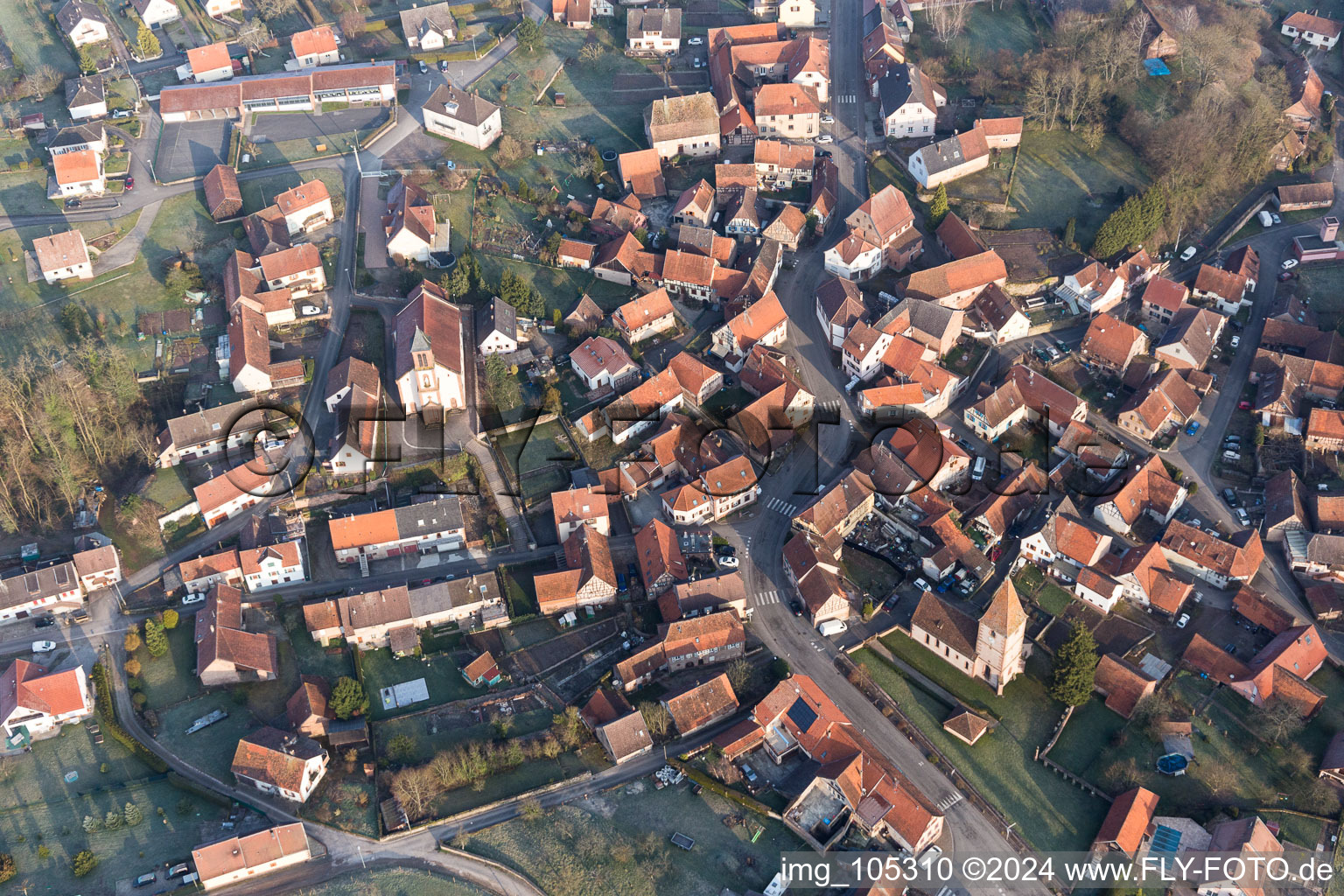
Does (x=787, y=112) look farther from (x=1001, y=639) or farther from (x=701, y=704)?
(x=701, y=704)

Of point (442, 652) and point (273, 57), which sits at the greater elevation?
point (273, 57)

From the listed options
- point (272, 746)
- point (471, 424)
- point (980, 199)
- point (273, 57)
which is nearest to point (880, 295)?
point (980, 199)

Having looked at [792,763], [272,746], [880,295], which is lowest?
[792,763]

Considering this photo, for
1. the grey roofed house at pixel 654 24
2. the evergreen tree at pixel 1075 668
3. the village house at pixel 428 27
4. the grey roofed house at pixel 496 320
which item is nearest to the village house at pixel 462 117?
the village house at pixel 428 27

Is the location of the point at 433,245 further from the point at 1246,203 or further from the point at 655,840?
the point at 1246,203

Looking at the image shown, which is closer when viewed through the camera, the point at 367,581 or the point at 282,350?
the point at 367,581

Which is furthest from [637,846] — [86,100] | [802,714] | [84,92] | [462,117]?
[84,92]
